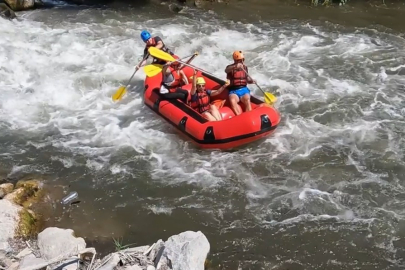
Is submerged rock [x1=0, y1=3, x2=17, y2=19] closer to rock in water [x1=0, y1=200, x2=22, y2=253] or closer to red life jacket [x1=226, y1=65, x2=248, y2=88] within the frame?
red life jacket [x1=226, y1=65, x2=248, y2=88]

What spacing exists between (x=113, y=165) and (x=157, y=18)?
253 inches

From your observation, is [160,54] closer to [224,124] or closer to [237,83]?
[237,83]

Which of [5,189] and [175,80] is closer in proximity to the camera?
[5,189]

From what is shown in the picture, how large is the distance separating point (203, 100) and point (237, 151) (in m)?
0.99

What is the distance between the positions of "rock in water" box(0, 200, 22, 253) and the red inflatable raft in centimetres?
267

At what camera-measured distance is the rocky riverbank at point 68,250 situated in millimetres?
4871

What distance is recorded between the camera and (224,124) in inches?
287

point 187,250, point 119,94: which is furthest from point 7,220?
point 119,94

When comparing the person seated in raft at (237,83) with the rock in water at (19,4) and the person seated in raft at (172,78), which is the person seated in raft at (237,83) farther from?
the rock in water at (19,4)

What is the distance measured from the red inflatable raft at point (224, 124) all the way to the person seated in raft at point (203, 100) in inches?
5.2

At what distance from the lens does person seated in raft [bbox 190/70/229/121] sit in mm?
7669

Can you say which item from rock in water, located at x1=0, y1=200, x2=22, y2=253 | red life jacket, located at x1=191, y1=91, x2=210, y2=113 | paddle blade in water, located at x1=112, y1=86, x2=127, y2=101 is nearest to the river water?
paddle blade in water, located at x1=112, y1=86, x2=127, y2=101

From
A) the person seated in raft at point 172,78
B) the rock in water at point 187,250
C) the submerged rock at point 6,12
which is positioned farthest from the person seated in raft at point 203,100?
the submerged rock at point 6,12

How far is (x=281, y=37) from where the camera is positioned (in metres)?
11.4
